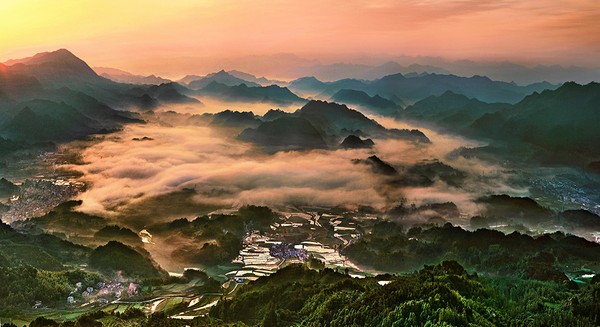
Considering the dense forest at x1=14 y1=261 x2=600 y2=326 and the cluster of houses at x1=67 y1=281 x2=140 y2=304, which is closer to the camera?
the dense forest at x1=14 y1=261 x2=600 y2=326

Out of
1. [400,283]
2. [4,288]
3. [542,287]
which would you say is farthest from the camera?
[4,288]

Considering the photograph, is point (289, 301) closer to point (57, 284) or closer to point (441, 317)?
point (441, 317)

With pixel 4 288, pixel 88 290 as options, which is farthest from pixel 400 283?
pixel 4 288

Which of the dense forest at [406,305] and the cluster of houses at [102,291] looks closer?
the dense forest at [406,305]

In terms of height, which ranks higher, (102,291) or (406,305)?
(406,305)

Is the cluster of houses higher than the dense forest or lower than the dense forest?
lower

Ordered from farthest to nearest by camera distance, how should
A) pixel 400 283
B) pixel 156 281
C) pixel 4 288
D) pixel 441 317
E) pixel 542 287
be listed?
1. pixel 156 281
2. pixel 4 288
3. pixel 542 287
4. pixel 400 283
5. pixel 441 317

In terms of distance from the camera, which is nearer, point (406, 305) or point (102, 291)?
point (406, 305)

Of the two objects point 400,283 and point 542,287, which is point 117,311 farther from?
point 542,287

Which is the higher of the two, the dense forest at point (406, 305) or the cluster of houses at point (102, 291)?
the dense forest at point (406, 305)

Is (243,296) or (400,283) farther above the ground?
(400,283)

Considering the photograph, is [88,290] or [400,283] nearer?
[400,283]
